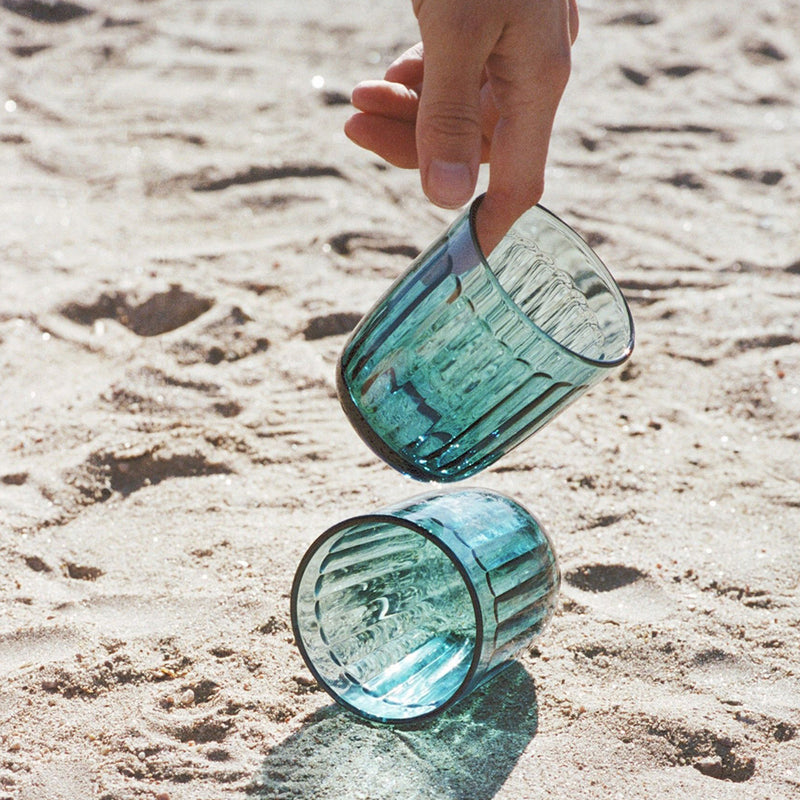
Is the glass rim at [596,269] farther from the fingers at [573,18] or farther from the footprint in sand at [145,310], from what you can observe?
the footprint in sand at [145,310]

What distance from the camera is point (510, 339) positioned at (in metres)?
1.42

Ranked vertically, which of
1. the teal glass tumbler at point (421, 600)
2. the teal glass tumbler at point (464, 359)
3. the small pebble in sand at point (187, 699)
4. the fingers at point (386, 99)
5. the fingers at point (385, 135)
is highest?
the fingers at point (386, 99)

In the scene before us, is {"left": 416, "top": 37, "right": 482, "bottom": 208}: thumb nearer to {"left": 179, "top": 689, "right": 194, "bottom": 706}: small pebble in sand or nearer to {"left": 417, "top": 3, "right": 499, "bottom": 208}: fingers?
{"left": 417, "top": 3, "right": 499, "bottom": 208}: fingers

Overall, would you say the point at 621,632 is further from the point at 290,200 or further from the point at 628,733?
the point at 290,200

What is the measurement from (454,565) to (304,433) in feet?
3.23

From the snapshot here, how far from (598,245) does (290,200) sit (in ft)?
3.22

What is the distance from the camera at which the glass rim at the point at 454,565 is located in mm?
1532

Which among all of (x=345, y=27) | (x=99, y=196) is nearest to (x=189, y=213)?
(x=99, y=196)

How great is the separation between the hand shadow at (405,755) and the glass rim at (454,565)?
73 mm

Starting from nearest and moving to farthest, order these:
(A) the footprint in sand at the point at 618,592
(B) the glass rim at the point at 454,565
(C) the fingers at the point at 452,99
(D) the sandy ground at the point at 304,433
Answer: (C) the fingers at the point at 452,99
(B) the glass rim at the point at 454,565
(D) the sandy ground at the point at 304,433
(A) the footprint in sand at the point at 618,592

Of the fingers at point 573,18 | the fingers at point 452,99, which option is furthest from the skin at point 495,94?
the fingers at point 573,18

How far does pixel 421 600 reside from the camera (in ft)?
5.96

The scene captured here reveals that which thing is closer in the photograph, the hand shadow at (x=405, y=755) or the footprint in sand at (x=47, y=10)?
the hand shadow at (x=405, y=755)

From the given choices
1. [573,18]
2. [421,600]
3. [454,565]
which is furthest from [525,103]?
[421,600]
